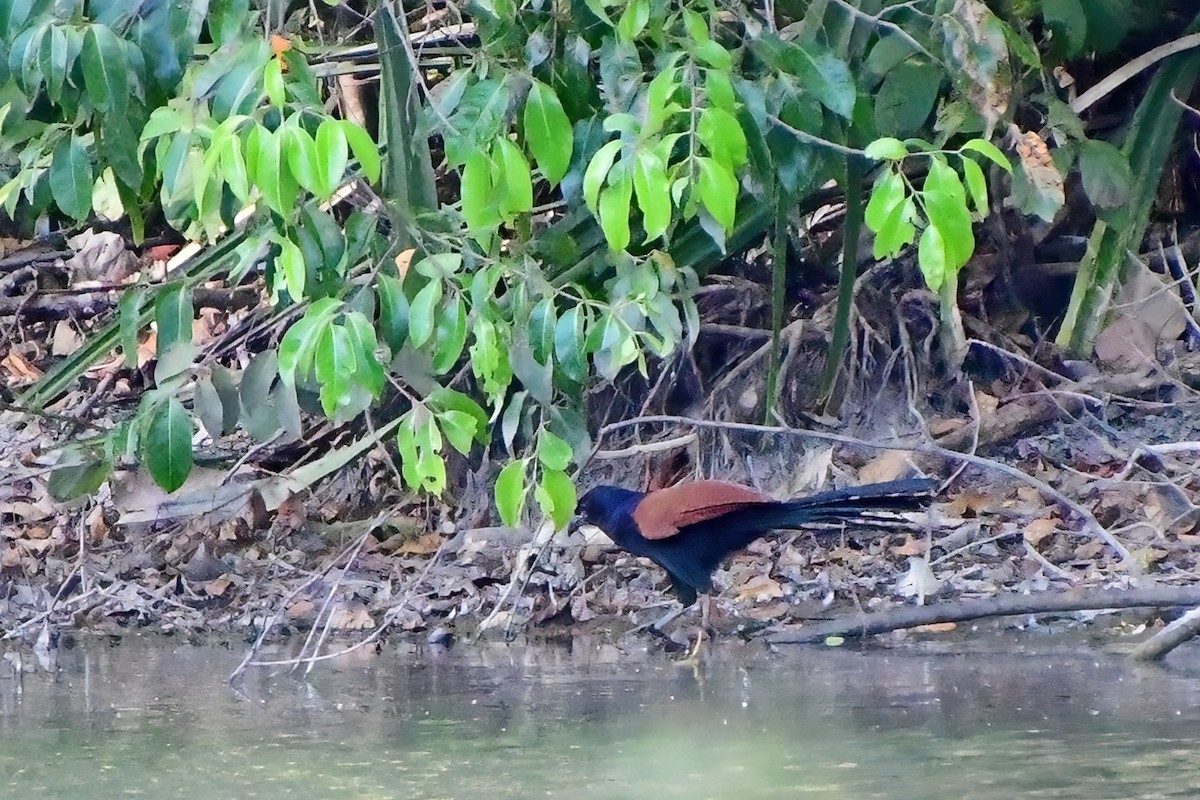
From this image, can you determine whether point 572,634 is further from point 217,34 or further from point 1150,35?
point 1150,35

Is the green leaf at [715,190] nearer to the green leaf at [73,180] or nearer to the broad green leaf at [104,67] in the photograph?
the broad green leaf at [104,67]

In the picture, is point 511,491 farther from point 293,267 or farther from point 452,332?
point 293,267

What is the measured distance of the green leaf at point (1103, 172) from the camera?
4.06 metres

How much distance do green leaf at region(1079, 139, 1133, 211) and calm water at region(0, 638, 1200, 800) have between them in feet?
4.17

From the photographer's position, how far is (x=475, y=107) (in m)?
2.76

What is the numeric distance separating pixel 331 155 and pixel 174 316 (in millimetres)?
1149

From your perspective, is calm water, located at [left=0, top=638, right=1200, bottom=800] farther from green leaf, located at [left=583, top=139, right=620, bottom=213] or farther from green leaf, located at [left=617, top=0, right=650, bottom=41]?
green leaf, located at [left=617, top=0, right=650, bottom=41]

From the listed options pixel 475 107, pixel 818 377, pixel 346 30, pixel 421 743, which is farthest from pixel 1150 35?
pixel 421 743

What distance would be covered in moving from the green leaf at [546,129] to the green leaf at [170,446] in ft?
3.74

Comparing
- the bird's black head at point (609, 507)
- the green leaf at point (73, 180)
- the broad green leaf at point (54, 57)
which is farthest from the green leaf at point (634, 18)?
the bird's black head at point (609, 507)

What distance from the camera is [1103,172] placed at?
4.05 m

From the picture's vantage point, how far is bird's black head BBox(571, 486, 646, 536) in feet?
13.4

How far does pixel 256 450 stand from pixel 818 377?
1782 millimetres

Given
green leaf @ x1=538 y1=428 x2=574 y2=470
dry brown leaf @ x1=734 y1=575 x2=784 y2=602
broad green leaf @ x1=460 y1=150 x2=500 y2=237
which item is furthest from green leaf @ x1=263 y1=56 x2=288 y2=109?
dry brown leaf @ x1=734 y1=575 x2=784 y2=602
